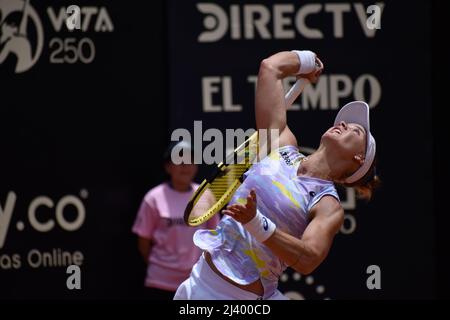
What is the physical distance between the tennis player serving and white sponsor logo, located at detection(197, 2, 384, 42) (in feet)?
7.75

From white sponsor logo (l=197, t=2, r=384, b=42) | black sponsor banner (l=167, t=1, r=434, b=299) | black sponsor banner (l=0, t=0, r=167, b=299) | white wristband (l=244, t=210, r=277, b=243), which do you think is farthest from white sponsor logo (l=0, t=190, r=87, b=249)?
white wristband (l=244, t=210, r=277, b=243)

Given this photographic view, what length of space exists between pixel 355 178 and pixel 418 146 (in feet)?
9.02

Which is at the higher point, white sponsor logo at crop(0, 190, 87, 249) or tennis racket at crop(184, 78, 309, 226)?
tennis racket at crop(184, 78, 309, 226)

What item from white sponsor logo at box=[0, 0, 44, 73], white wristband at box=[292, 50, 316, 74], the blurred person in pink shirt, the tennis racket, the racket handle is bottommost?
the blurred person in pink shirt

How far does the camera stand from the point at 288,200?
4395mm

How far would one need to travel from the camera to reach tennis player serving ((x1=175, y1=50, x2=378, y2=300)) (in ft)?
13.6

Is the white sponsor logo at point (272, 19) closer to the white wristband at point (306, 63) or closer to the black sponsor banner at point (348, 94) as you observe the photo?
the black sponsor banner at point (348, 94)

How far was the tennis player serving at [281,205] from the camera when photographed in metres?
4.15

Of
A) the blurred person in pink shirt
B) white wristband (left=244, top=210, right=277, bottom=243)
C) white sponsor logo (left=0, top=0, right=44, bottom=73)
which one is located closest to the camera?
white wristband (left=244, top=210, right=277, bottom=243)

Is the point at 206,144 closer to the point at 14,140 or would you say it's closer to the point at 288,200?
the point at 14,140

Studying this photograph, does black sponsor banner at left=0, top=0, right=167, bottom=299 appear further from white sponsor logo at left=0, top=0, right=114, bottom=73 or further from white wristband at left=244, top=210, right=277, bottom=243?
white wristband at left=244, top=210, right=277, bottom=243

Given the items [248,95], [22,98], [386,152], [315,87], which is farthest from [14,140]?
[386,152]

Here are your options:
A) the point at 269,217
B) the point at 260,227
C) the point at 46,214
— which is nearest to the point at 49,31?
the point at 46,214

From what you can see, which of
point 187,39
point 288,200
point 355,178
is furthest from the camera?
point 187,39
